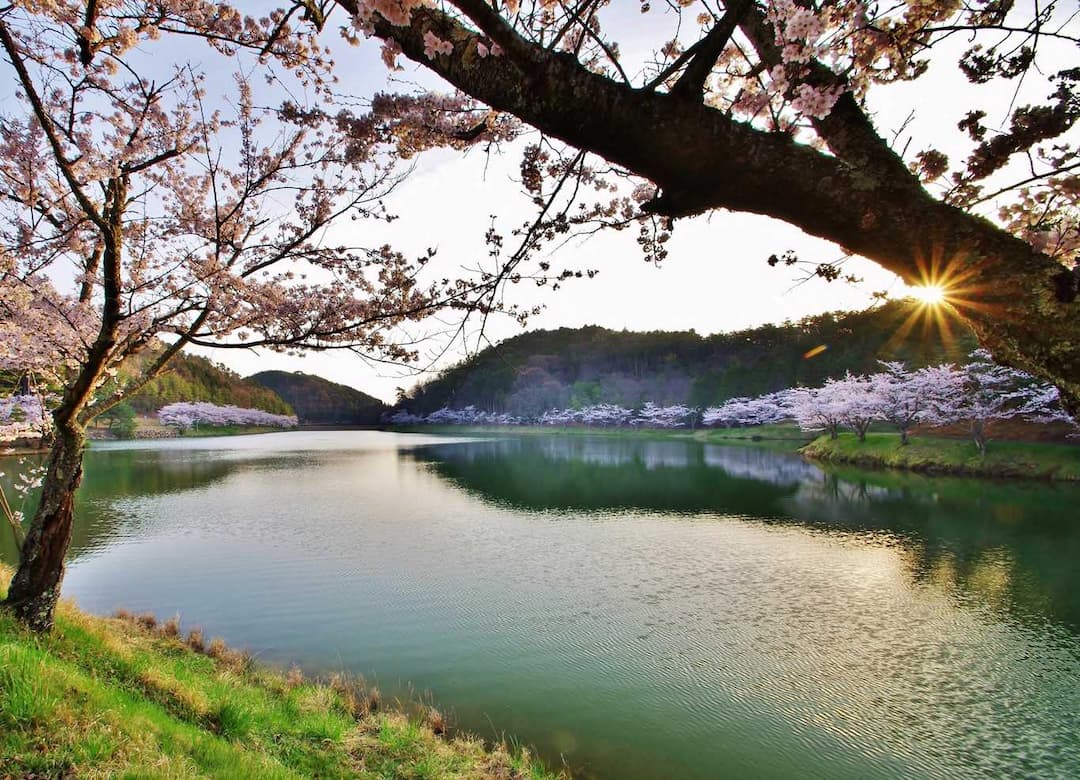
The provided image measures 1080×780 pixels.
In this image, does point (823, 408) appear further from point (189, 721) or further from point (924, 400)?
point (189, 721)

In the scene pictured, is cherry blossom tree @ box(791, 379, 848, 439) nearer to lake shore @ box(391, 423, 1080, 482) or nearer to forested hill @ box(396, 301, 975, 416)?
lake shore @ box(391, 423, 1080, 482)

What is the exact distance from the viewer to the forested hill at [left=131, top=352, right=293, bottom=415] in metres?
82.4

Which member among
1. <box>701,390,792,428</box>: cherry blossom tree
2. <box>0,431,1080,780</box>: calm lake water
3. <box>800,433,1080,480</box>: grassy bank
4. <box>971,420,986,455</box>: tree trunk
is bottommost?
<box>0,431,1080,780</box>: calm lake water

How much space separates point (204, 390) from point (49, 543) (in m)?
105

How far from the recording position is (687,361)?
101125 millimetres

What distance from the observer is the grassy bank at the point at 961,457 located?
2441 centimetres

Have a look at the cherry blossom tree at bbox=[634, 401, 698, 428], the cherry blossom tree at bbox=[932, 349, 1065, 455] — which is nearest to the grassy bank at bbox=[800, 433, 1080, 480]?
the cherry blossom tree at bbox=[932, 349, 1065, 455]

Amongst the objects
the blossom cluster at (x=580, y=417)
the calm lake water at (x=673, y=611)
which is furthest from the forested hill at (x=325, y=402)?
the calm lake water at (x=673, y=611)

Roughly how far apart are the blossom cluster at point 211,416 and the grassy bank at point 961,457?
84.3m

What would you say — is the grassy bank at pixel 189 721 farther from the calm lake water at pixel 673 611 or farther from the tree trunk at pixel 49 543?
the calm lake water at pixel 673 611

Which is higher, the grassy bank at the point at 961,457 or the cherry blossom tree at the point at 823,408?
the cherry blossom tree at the point at 823,408

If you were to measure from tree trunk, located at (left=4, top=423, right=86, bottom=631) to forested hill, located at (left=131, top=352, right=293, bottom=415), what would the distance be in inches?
3271

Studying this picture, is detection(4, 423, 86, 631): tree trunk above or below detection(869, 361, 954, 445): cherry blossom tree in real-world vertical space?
below

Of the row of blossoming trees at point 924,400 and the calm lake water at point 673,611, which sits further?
the row of blossoming trees at point 924,400
